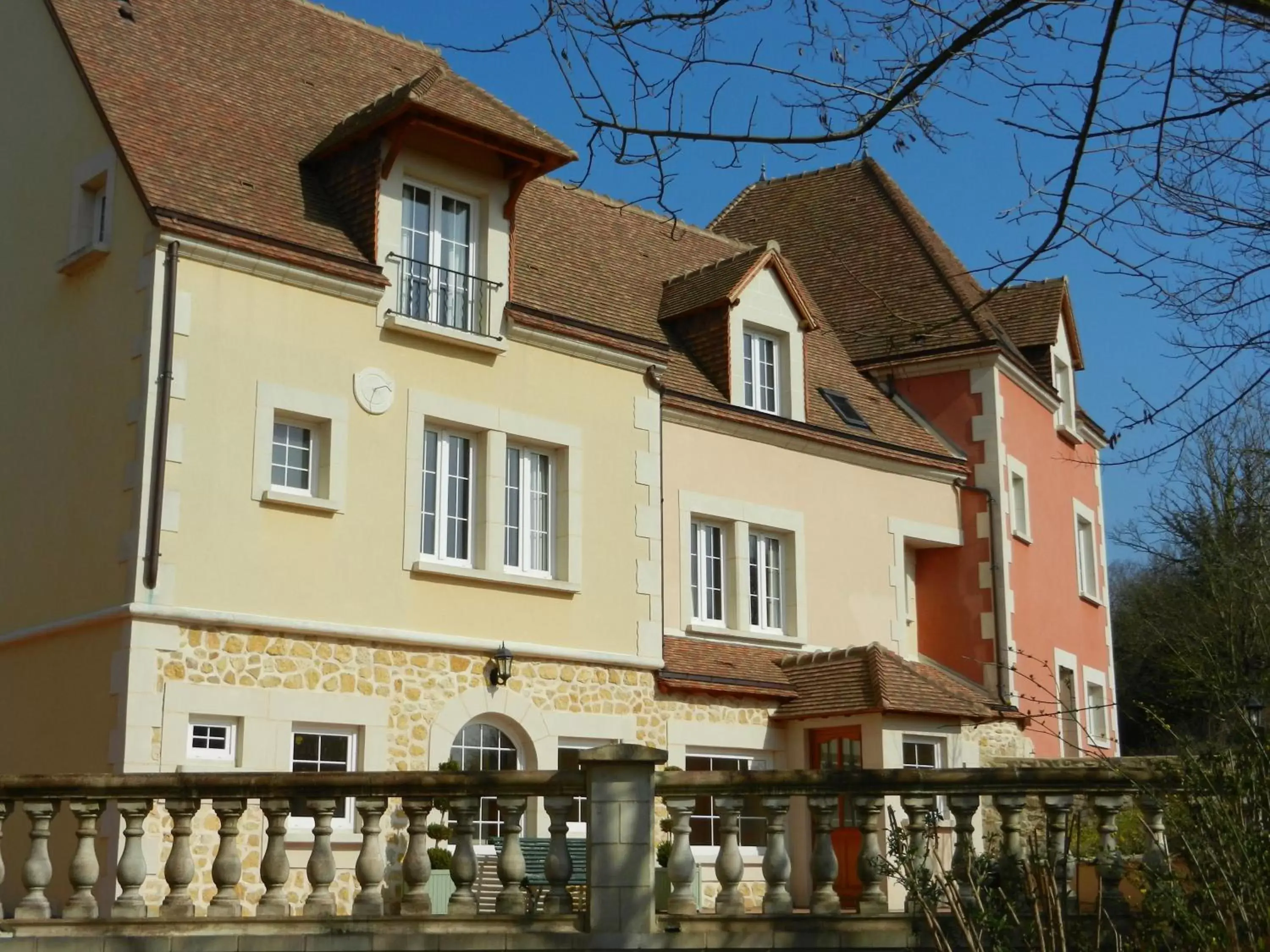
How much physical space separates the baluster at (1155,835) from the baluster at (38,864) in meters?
5.93

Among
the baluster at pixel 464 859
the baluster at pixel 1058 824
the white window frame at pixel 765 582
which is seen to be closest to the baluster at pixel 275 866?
the baluster at pixel 464 859

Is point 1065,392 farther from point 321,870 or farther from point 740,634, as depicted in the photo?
point 321,870

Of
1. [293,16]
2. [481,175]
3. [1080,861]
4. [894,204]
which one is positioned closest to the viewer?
[1080,861]

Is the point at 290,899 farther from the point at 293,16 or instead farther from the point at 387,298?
the point at 293,16

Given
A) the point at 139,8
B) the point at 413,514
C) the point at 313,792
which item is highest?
the point at 139,8

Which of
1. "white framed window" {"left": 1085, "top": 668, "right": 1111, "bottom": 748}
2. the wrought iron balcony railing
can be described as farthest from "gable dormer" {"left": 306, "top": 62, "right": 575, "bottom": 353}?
"white framed window" {"left": 1085, "top": 668, "right": 1111, "bottom": 748}

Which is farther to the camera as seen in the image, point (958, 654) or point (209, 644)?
point (958, 654)

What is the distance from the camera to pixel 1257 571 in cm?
1380

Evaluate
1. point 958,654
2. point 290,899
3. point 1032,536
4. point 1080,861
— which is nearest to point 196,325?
point 290,899

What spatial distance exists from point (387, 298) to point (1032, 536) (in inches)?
454

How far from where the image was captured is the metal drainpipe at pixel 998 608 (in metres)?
21.3

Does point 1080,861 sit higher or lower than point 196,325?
lower

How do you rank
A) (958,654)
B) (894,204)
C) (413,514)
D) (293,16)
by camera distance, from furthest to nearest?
(894,204) → (958,654) → (293,16) → (413,514)

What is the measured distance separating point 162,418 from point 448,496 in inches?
130
